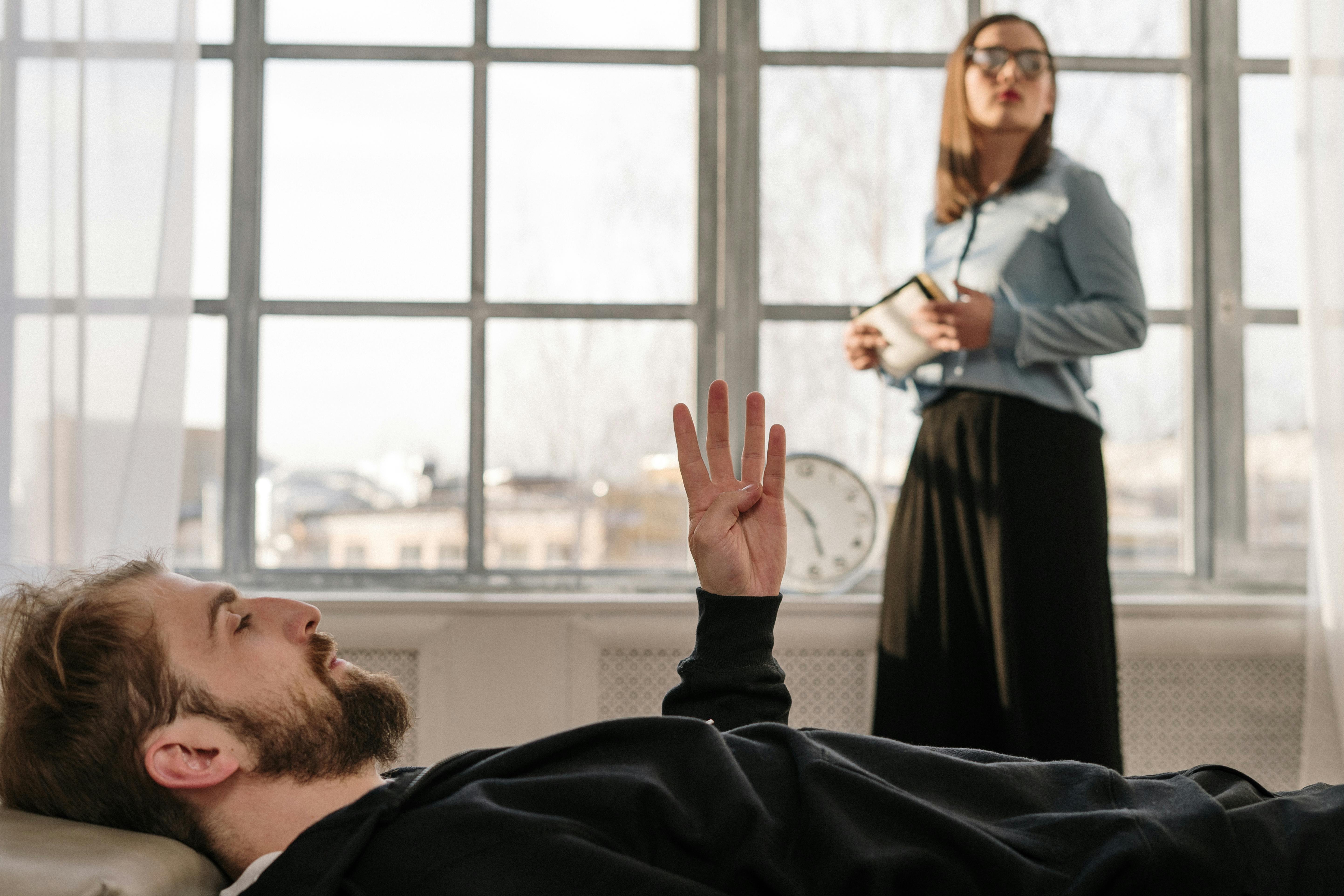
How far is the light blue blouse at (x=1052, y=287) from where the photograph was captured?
1878 mm

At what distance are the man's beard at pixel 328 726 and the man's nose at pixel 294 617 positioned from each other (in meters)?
0.01

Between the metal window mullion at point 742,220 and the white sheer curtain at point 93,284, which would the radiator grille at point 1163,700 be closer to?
the metal window mullion at point 742,220

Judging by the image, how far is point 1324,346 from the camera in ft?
7.08

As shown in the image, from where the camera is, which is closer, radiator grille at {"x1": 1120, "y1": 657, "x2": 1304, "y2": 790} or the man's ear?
the man's ear


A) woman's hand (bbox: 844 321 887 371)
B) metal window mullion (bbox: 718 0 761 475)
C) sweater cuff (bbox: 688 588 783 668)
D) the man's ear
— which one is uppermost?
metal window mullion (bbox: 718 0 761 475)

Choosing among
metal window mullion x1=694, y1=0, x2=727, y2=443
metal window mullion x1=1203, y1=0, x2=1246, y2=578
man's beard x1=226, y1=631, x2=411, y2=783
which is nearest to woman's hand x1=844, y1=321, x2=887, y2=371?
metal window mullion x1=694, y1=0, x2=727, y2=443

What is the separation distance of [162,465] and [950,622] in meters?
1.60

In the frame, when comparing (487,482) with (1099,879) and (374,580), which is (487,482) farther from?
(1099,879)

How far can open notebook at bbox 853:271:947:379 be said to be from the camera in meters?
1.90

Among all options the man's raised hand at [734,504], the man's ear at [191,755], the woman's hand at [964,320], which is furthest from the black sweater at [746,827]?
the woman's hand at [964,320]

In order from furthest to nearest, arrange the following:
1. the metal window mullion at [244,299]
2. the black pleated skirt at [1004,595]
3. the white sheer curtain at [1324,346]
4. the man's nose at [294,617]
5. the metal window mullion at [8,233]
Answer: the metal window mullion at [244,299], the white sheer curtain at [1324,346], the metal window mullion at [8,233], the black pleated skirt at [1004,595], the man's nose at [294,617]

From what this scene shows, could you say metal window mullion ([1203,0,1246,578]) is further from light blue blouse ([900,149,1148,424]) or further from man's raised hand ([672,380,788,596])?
man's raised hand ([672,380,788,596])

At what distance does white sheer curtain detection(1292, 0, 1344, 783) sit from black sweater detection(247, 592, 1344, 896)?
1.34m

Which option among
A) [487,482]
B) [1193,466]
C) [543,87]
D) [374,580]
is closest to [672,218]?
[543,87]
